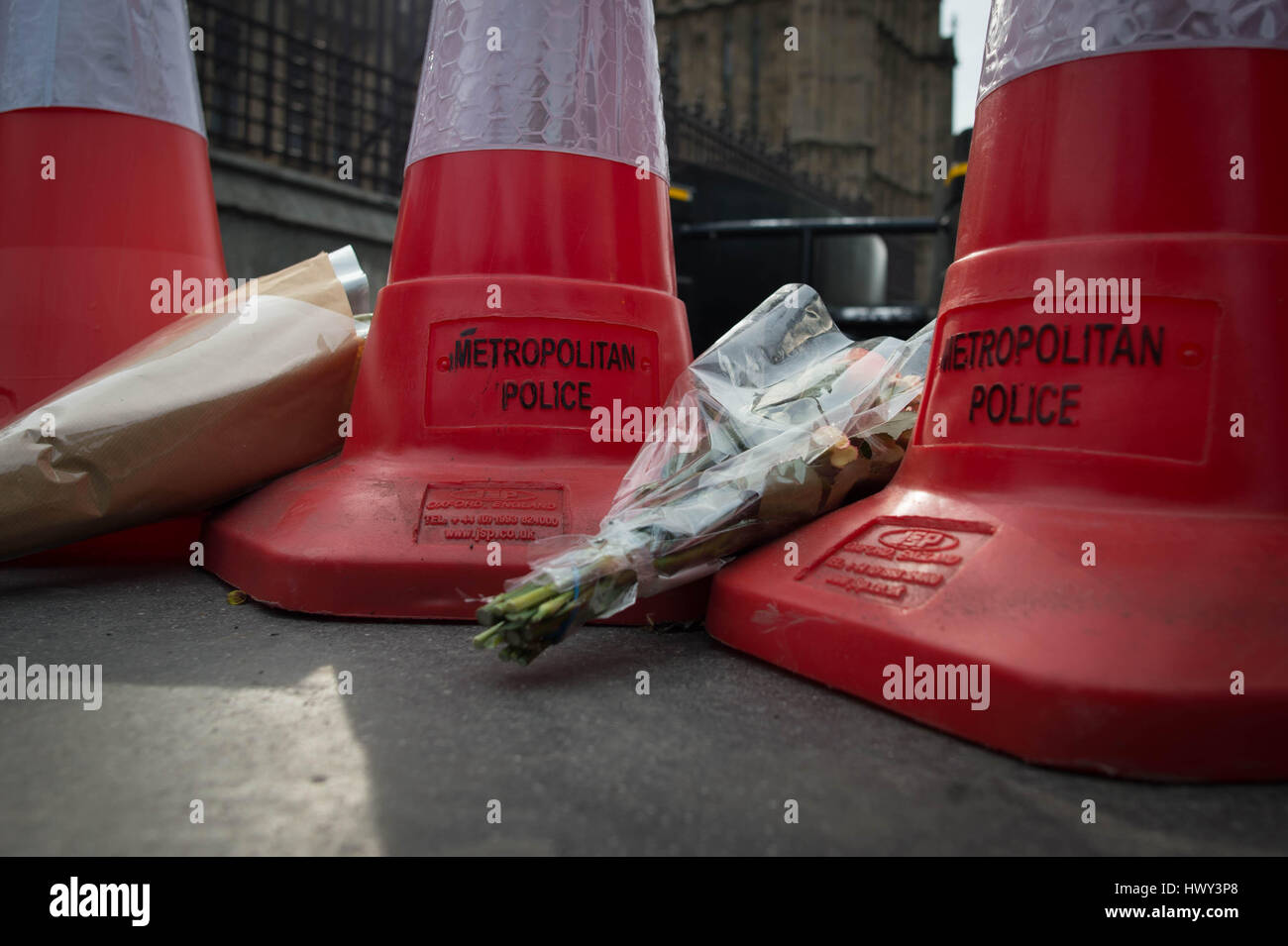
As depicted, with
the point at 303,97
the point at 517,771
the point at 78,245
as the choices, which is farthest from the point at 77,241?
the point at 303,97

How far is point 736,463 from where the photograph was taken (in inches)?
67.0

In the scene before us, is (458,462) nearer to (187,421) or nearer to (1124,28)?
(187,421)

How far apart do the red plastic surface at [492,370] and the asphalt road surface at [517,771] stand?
0.33 meters

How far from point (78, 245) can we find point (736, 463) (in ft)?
5.95

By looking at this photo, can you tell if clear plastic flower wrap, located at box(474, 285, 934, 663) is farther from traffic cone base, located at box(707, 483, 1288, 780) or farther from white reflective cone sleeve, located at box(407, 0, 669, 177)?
white reflective cone sleeve, located at box(407, 0, 669, 177)

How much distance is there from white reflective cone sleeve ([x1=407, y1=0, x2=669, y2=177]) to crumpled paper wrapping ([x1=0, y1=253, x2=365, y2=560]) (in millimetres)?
523

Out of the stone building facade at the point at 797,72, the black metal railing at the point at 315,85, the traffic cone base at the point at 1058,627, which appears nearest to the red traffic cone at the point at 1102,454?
the traffic cone base at the point at 1058,627

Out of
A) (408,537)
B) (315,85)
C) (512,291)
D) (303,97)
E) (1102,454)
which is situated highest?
(315,85)

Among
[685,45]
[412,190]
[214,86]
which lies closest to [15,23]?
[412,190]

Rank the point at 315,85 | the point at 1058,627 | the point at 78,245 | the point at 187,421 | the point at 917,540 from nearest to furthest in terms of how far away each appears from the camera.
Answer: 1. the point at 1058,627
2. the point at 917,540
3. the point at 187,421
4. the point at 78,245
5. the point at 315,85

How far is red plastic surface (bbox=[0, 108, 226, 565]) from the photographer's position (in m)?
2.28

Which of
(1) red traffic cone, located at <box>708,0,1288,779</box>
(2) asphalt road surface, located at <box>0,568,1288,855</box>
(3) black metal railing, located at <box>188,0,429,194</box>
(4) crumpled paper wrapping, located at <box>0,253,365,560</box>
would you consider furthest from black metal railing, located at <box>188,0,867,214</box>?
(1) red traffic cone, located at <box>708,0,1288,779</box>
